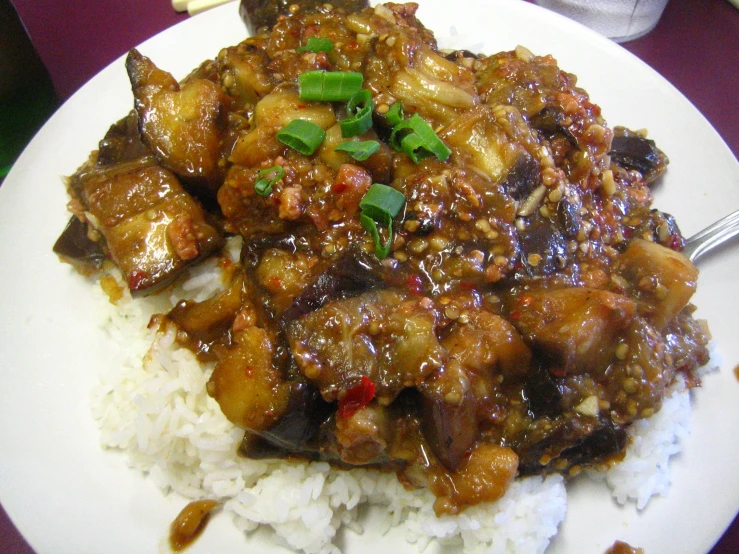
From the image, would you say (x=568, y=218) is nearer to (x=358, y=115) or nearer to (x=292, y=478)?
(x=358, y=115)

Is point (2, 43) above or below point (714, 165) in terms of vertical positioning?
below

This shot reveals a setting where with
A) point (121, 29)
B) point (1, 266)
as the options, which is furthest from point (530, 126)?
point (121, 29)

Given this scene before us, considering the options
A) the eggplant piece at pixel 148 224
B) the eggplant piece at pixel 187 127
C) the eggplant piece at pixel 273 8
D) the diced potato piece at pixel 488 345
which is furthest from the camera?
the eggplant piece at pixel 273 8

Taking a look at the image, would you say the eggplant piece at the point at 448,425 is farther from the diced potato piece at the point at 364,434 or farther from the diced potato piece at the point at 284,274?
the diced potato piece at the point at 284,274

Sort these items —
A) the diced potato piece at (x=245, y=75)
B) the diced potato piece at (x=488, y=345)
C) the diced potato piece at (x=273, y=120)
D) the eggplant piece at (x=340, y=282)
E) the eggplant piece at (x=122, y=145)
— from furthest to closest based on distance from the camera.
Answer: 1. the eggplant piece at (x=122, y=145)
2. the diced potato piece at (x=245, y=75)
3. the diced potato piece at (x=273, y=120)
4. the eggplant piece at (x=340, y=282)
5. the diced potato piece at (x=488, y=345)

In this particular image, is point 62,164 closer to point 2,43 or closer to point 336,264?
point 2,43

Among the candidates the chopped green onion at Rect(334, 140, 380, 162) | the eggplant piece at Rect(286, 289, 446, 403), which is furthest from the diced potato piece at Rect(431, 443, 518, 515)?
the chopped green onion at Rect(334, 140, 380, 162)

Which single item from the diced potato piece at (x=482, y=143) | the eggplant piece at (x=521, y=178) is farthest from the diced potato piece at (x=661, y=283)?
the diced potato piece at (x=482, y=143)
